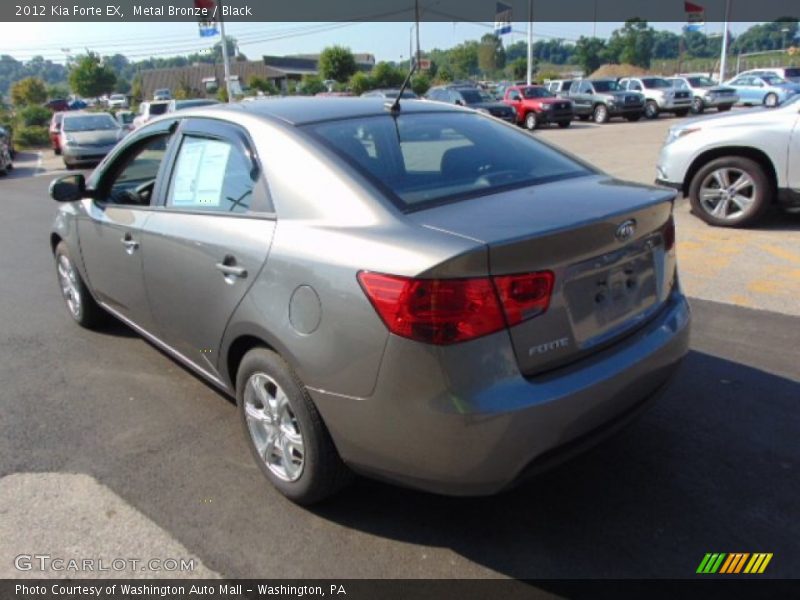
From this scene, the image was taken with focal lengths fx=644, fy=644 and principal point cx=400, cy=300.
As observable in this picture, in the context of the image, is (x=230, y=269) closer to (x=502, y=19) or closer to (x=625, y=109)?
(x=625, y=109)

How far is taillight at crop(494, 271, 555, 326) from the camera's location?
7.06 ft

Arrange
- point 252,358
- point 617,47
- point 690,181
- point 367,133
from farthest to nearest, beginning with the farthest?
point 617,47 < point 690,181 < point 367,133 < point 252,358

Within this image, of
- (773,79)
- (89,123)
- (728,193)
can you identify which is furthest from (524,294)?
(773,79)

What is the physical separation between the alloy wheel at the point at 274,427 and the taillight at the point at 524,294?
102 centimetres

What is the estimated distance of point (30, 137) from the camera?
30.6m

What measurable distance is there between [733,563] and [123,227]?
11.5ft

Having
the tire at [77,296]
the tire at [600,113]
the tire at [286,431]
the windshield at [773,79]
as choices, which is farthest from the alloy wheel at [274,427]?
the windshield at [773,79]

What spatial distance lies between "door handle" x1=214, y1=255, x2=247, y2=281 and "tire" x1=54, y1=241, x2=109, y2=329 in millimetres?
2382

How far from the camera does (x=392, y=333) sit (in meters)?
2.17

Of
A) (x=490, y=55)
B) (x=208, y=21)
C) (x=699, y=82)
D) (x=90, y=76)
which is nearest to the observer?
(x=699, y=82)

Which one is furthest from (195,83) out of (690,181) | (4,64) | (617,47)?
(4,64)

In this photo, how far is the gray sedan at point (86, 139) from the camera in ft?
58.3

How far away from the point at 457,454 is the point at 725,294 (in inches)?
158

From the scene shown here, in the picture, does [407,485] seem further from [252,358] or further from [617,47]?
[617,47]
